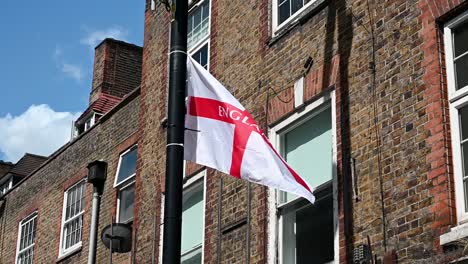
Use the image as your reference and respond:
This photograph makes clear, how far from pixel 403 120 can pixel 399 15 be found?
4.34ft

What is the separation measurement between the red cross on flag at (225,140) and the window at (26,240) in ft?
42.1

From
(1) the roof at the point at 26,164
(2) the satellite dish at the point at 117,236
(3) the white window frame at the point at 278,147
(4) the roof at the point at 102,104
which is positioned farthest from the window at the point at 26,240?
(3) the white window frame at the point at 278,147

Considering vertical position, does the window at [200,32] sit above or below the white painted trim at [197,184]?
above

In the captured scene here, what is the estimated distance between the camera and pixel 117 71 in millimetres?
26000

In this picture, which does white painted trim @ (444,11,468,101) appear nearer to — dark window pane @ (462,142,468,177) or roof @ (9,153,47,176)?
dark window pane @ (462,142,468,177)

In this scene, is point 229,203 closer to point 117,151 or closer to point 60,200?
point 117,151

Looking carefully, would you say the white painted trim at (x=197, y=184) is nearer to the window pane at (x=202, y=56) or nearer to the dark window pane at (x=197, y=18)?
the window pane at (x=202, y=56)

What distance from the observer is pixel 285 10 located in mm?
13422

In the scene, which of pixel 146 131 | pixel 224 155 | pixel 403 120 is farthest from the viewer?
pixel 146 131

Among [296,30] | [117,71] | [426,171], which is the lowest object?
[426,171]

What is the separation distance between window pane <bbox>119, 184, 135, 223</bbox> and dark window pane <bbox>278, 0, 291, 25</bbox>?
17.7ft

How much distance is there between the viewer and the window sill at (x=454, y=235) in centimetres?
878

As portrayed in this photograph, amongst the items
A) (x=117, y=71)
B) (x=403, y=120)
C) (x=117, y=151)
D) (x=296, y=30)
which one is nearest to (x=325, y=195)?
(x=403, y=120)

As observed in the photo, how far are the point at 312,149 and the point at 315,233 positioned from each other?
1.11 m
